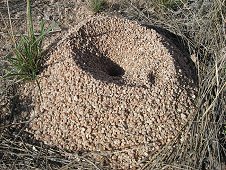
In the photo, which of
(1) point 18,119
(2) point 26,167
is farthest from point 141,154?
(1) point 18,119

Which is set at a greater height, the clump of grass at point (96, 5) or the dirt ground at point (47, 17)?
the clump of grass at point (96, 5)

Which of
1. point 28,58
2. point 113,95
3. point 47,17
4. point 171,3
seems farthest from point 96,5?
point 113,95

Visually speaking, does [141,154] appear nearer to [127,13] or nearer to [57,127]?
[57,127]

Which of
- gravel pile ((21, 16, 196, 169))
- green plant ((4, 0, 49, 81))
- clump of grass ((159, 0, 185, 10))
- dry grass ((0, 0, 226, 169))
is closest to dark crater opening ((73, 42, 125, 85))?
gravel pile ((21, 16, 196, 169))

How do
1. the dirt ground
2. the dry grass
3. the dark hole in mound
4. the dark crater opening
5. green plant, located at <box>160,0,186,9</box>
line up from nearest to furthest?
the dry grass < the dark crater opening < the dark hole in mound < the dirt ground < green plant, located at <box>160,0,186,9</box>

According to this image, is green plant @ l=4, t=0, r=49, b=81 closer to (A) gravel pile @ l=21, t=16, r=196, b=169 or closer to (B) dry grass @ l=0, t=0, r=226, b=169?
(A) gravel pile @ l=21, t=16, r=196, b=169

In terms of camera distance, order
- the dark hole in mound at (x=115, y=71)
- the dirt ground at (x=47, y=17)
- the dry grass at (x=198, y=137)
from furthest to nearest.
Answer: the dirt ground at (x=47, y=17) → the dark hole in mound at (x=115, y=71) → the dry grass at (x=198, y=137)

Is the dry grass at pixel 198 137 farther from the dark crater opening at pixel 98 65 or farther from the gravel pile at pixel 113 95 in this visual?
the dark crater opening at pixel 98 65

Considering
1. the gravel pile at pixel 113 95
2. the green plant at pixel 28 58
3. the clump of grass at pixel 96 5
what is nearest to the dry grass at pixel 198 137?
the gravel pile at pixel 113 95
